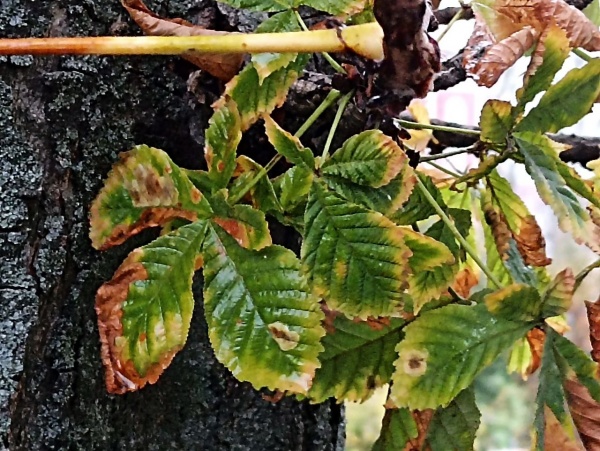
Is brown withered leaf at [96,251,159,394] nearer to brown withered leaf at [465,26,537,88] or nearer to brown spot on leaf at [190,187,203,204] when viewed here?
brown spot on leaf at [190,187,203,204]

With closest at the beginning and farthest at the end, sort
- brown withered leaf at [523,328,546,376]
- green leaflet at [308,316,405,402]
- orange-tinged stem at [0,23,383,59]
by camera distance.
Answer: orange-tinged stem at [0,23,383,59], green leaflet at [308,316,405,402], brown withered leaf at [523,328,546,376]

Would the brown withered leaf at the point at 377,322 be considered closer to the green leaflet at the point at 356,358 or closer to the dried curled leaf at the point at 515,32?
the green leaflet at the point at 356,358

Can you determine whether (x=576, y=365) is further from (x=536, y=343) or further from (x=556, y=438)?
(x=536, y=343)

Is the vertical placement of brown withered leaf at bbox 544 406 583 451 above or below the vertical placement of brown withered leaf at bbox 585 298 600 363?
below

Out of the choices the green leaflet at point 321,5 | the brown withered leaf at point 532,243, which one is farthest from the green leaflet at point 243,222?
the brown withered leaf at point 532,243

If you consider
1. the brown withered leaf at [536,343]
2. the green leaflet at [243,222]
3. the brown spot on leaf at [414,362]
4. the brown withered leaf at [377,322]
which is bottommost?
the brown spot on leaf at [414,362]

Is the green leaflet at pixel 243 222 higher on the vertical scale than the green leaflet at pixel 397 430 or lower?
higher

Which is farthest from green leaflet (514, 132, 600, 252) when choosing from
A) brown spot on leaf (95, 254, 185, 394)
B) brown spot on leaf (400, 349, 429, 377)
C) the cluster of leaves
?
brown spot on leaf (95, 254, 185, 394)

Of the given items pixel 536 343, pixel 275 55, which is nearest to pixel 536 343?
pixel 536 343
